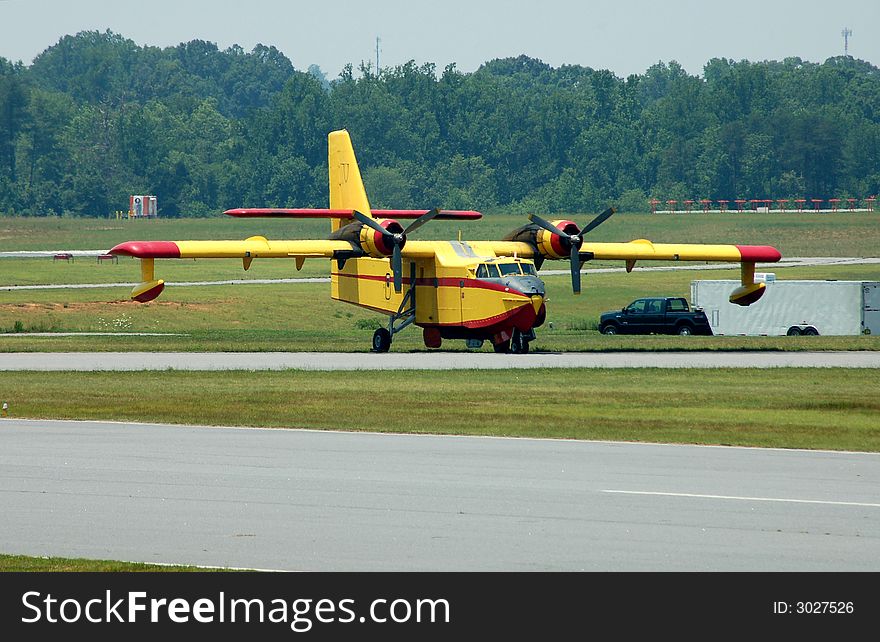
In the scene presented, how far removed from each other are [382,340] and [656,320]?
1513 cm

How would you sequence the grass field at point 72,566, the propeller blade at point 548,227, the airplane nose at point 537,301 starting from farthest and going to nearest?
1. the propeller blade at point 548,227
2. the airplane nose at point 537,301
3. the grass field at point 72,566

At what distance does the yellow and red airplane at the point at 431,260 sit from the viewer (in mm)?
41844

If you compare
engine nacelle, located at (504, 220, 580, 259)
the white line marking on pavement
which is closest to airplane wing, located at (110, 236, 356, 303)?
engine nacelle, located at (504, 220, 580, 259)

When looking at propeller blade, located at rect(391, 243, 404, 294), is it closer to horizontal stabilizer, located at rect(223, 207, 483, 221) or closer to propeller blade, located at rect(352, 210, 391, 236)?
propeller blade, located at rect(352, 210, 391, 236)

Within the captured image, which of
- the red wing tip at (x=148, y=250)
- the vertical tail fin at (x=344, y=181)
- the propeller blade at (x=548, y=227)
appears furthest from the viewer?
the vertical tail fin at (x=344, y=181)

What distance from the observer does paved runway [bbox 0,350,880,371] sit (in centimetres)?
3815

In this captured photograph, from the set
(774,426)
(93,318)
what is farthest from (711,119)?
(774,426)

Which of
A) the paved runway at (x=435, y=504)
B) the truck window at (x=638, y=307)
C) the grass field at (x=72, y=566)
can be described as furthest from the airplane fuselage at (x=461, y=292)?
the grass field at (x=72, y=566)

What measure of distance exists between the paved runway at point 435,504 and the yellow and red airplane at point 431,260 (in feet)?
62.2

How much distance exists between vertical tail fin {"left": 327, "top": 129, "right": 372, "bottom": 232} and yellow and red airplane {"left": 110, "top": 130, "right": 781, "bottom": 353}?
36 millimetres

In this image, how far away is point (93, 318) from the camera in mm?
61812

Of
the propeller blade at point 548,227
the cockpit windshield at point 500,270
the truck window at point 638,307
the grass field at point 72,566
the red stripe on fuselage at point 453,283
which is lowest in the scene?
the truck window at point 638,307

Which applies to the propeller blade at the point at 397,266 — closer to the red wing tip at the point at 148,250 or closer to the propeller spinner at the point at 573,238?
the propeller spinner at the point at 573,238

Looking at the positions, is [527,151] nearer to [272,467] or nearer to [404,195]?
[404,195]
